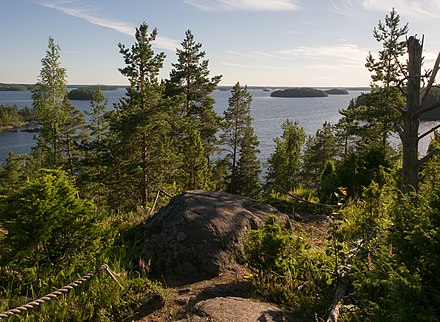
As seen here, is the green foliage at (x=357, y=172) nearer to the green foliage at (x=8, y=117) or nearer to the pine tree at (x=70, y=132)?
the pine tree at (x=70, y=132)

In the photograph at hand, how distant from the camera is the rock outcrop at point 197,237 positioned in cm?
538

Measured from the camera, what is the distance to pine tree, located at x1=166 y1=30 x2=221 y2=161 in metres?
25.9

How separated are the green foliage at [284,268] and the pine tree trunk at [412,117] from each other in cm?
168

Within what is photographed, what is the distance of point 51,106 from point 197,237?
26.7 metres

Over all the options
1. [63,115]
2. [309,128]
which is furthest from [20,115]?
[63,115]

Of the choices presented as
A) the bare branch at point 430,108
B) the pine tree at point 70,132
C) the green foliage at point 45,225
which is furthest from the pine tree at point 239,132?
the green foliage at point 45,225

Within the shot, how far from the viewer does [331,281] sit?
407 centimetres

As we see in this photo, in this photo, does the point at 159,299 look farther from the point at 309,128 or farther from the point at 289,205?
the point at 309,128

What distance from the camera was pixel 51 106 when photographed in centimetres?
2794

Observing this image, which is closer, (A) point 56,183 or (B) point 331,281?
(B) point 331,281

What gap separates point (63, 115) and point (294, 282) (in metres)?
27.0

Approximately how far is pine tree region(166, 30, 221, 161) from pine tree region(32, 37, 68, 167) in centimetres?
956

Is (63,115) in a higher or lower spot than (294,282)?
higher

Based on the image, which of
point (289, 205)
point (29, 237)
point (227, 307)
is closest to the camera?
point (227, 307)
